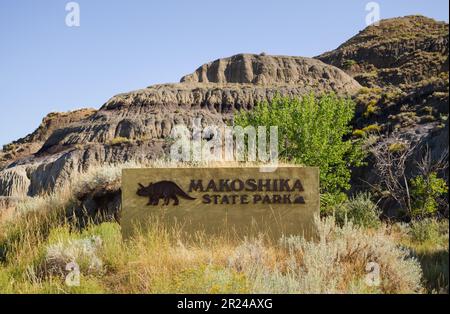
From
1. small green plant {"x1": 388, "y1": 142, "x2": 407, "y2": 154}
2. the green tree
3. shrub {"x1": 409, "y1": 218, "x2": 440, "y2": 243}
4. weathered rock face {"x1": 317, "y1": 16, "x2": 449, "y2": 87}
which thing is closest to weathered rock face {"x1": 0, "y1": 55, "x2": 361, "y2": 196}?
weathered rock face {"x1": 317, "y1": 16, "x2": 449, "y2": 87}

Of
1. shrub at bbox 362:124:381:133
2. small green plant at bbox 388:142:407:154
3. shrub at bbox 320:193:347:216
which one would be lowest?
shrub at bbox 320:193:347:216

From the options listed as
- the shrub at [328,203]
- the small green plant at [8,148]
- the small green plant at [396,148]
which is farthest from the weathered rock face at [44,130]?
the shrub at [328,203]

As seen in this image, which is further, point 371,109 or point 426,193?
point 371,109

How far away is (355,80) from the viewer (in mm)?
102938

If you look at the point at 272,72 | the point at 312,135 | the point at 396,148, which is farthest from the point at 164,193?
the point at 272,72

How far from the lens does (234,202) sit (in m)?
12.1

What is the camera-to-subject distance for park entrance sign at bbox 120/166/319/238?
1200 cm

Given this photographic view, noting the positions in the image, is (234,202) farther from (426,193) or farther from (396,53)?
(396,53)

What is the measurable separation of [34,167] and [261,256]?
66.1 m

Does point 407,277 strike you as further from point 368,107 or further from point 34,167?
point 34,167

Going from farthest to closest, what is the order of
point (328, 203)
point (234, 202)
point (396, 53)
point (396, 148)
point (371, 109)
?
point (396, 53), point (371, 109), point (396, 148), point (328, 203), point (234, 202)

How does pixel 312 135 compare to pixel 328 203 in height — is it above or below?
above

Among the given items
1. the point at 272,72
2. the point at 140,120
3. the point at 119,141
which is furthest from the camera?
the point at 272,72

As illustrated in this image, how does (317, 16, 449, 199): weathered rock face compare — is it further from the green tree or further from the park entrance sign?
the green tree
